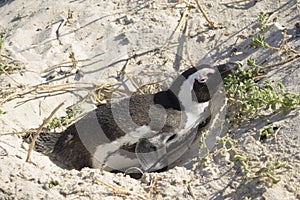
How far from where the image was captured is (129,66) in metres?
3.79

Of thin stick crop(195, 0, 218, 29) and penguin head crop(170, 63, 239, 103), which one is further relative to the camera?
thin stick crop(195, 0, 218, 29)

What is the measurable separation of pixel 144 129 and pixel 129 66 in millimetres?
791

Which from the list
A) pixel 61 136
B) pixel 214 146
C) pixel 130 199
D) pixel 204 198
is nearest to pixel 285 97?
pixel 214 146

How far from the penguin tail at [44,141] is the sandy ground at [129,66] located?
0.21 ft

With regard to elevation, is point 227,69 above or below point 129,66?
above

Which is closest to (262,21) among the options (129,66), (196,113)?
(196,113)

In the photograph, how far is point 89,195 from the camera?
2652 mm

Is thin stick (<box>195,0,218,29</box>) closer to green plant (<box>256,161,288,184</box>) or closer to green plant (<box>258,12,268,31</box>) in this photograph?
green plant (<box>258,12,268,31</box>)

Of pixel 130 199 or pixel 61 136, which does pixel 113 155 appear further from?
pixel 130 199

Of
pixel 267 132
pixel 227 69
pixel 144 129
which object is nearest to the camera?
pixel 267 132

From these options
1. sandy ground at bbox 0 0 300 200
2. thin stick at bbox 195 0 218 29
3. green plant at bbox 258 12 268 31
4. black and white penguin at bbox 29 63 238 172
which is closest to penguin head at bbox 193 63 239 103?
black and white penguin at bbox 29 63 238 172

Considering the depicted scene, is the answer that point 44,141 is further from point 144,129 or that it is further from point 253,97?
point 253,97

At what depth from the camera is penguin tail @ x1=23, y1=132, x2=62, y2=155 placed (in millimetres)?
3252

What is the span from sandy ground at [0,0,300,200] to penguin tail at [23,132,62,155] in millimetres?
65
